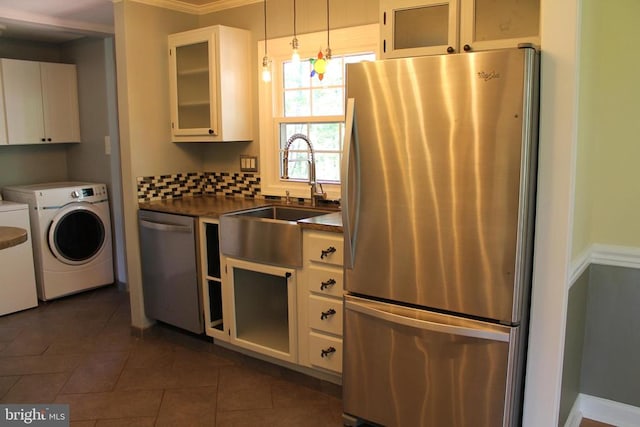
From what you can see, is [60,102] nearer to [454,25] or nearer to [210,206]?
[210,206]

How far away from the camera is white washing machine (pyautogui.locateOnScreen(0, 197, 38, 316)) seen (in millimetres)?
4059

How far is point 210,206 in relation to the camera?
3504mm

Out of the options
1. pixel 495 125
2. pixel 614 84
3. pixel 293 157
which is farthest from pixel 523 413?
pixel 293 157

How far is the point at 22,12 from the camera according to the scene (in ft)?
12.8

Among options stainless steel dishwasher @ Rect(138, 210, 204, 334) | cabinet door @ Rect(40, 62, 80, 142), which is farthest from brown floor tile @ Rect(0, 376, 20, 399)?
cabinet door @ Rect(40, 62, 80, 142)

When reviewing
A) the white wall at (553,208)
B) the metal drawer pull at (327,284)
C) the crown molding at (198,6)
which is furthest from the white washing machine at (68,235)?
the white wall at (553,208)

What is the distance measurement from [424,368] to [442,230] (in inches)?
23.4

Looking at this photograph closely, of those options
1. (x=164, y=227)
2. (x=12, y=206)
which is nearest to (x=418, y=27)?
(x=164, y=227)

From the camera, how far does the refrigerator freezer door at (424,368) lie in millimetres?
2002

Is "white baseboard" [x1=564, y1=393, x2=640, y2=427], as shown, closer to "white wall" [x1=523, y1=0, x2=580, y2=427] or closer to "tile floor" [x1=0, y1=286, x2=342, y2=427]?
"white wall" [x1=523, y1=0, x2=580, y2=427]

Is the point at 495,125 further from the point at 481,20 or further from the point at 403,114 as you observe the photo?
the point at 481,20

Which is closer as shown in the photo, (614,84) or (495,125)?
(495,125)

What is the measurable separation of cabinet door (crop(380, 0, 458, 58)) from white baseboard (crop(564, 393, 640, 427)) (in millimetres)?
1820

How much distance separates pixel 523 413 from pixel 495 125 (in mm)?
1148
